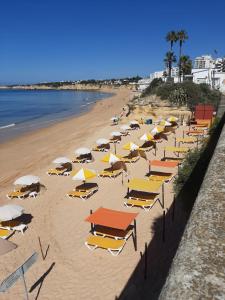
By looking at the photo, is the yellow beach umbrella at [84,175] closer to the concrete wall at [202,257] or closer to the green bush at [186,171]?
the green bush at [186,171]

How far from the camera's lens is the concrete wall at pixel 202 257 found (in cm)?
205

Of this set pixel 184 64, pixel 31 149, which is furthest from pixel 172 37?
pixel 31 149

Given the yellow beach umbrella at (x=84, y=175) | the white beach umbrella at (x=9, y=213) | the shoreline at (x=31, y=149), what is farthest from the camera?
the shoreline at (x=31, y=149)

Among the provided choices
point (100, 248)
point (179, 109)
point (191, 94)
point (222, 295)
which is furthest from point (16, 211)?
point (191, 94)

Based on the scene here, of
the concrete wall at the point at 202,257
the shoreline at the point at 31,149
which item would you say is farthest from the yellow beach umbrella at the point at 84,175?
the concrete wall at the point at 202,257

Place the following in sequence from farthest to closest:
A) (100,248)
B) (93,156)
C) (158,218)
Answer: (93,156) < (158,218) < (100,248)

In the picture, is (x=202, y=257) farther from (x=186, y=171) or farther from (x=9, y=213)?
(x=9, y=213)

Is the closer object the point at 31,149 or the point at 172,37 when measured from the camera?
the point at 31,149

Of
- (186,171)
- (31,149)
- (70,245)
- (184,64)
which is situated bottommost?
(31,149)

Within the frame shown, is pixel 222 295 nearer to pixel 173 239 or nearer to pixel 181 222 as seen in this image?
pixel 173 239

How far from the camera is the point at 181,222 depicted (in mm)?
11500

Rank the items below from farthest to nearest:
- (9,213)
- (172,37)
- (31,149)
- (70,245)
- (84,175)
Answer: (172,37)
(31,149)
(84,175)
(9,213)
(70,245)

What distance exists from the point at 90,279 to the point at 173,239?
125 inches

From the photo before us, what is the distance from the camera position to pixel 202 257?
238cm
